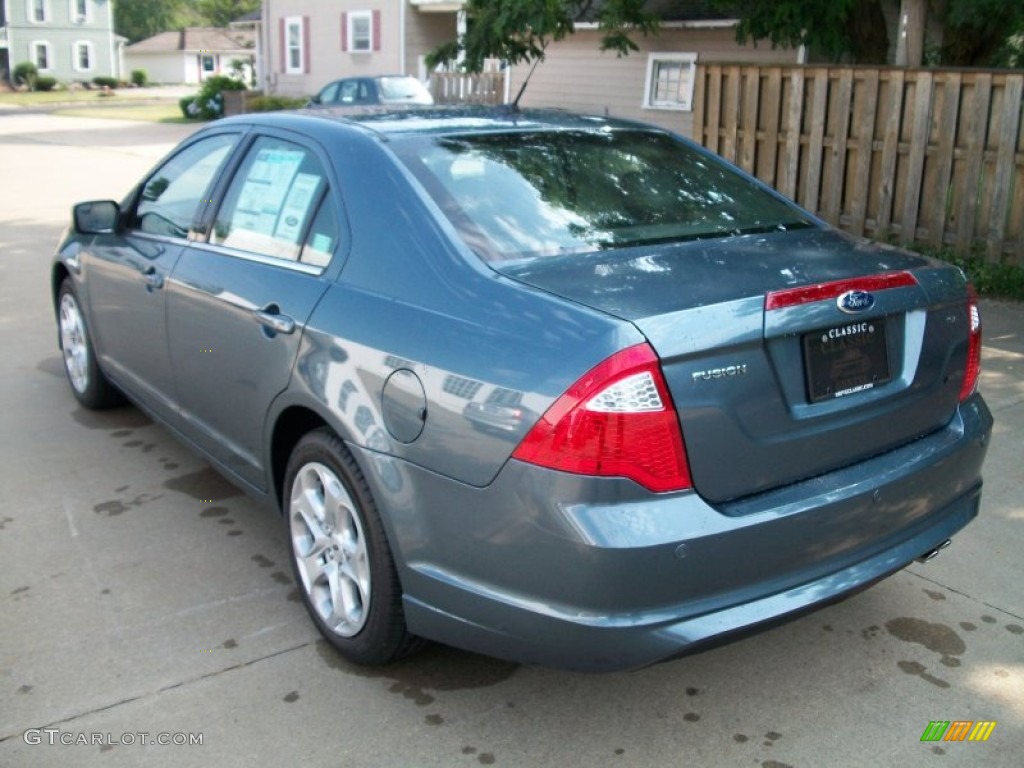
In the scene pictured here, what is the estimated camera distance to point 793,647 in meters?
3.50

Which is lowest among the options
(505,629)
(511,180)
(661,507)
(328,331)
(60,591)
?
(60,591)

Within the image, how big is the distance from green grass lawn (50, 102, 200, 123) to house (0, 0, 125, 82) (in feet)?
74.7

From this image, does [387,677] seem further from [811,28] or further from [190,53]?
[190,53]

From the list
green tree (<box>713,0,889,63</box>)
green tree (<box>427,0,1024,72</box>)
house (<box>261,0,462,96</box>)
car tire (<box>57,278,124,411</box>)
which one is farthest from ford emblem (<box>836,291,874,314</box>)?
house (<box>261,0,462,96</box>)

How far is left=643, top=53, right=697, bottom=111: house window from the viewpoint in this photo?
650 inches

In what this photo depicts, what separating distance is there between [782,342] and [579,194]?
1036mm

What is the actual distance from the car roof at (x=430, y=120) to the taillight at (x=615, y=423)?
56.9 inches

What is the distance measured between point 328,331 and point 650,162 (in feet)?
4.62

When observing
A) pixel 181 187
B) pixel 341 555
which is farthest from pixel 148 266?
pixel 341 555

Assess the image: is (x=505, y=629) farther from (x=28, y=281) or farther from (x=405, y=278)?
(x=28, y=281)

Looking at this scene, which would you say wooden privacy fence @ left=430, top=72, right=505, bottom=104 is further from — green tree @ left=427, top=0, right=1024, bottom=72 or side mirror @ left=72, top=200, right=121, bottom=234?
side mirror @ left=72, top=200, right=121, bottom=234

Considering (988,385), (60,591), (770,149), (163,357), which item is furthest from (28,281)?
(988,385)

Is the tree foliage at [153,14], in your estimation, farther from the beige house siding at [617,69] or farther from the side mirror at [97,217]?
the side mirror at [97,217]

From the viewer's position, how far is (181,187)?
4699 mm
